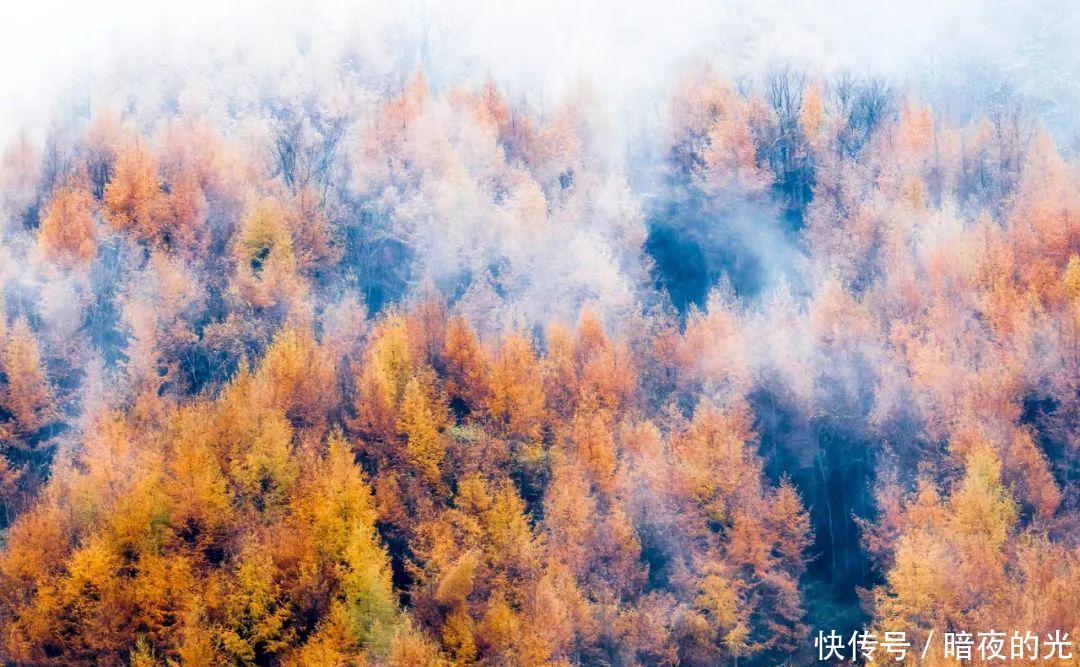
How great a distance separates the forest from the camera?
37.9m

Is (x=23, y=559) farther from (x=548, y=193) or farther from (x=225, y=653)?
(x=548, y=193)

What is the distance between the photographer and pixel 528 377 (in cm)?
4950

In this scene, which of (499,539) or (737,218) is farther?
(737,218)

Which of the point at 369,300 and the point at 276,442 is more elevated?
the point at 369,300

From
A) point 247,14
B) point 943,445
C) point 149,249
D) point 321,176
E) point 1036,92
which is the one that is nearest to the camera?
point 943,445

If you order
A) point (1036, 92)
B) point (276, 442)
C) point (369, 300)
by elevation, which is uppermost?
point (1036, 92)

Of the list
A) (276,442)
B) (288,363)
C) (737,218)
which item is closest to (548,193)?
(737,218)

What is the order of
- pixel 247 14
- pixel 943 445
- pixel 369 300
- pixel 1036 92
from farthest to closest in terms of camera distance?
pixel 247 14 < pixel 1036 92 < pixel 369 300 < pixel 943 445

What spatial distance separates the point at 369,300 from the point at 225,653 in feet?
94.9

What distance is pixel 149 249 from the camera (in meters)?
56.0

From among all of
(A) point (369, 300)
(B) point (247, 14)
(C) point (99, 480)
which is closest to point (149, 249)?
(A) point (369, 300)

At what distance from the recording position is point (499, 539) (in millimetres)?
41125

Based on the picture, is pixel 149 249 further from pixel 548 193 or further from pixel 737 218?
pixel 737 218

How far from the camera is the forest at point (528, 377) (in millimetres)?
37906
